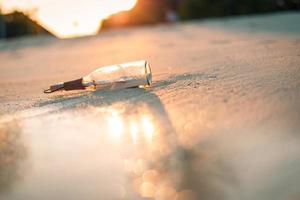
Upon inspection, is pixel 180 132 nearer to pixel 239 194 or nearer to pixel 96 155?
pixel 96 155

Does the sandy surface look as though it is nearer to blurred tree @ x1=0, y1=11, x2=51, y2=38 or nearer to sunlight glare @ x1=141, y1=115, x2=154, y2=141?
sunlight glare @ x1=141, y1=115, x2=154, y2=141

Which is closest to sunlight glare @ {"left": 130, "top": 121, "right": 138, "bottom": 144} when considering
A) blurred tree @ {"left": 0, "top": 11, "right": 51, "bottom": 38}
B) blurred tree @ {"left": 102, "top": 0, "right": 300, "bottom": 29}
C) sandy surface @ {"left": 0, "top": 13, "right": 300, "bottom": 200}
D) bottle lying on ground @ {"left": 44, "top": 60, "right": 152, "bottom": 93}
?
sandy surface @ {"left": 0, "top": 13, "right": 300, "bottom": 200}

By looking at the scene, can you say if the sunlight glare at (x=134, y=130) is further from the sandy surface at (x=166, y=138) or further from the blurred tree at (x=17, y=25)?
the blurred tree at (x=17, y=25)

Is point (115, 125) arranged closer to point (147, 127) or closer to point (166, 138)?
point (147, 127)

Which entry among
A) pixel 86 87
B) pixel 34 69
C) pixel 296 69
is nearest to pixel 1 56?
pixel 34 69

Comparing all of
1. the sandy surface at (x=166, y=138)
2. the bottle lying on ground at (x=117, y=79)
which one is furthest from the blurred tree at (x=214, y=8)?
the bottle lying on ground at (x=117, y=79)

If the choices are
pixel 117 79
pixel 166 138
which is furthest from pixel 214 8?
pixel 166 138
